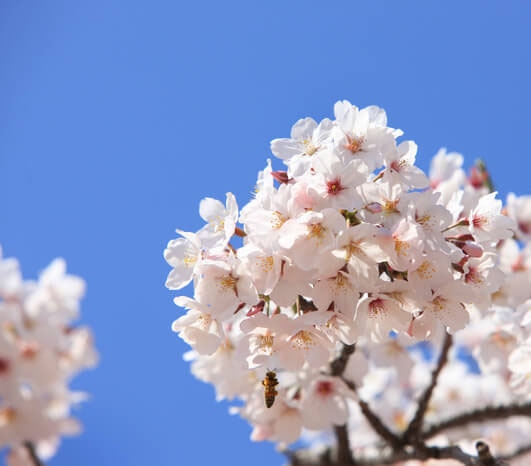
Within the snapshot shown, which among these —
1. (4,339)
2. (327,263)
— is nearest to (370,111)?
(327,263)

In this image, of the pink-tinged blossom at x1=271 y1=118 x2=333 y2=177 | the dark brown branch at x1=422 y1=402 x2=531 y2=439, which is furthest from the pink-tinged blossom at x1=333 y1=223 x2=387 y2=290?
the dark brown branch at x1=422 y1=402 x2=531 y2=439

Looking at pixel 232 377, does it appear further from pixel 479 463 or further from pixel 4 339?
pixel 4 339

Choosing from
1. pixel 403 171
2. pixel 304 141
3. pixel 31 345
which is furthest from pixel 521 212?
pixel 31 345

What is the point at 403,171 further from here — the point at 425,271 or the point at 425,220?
the point at 425,271

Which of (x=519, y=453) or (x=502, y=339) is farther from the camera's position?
(x=519, y=453)

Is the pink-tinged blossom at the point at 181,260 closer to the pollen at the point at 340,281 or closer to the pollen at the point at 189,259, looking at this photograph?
the pollen at the point at 189,259
